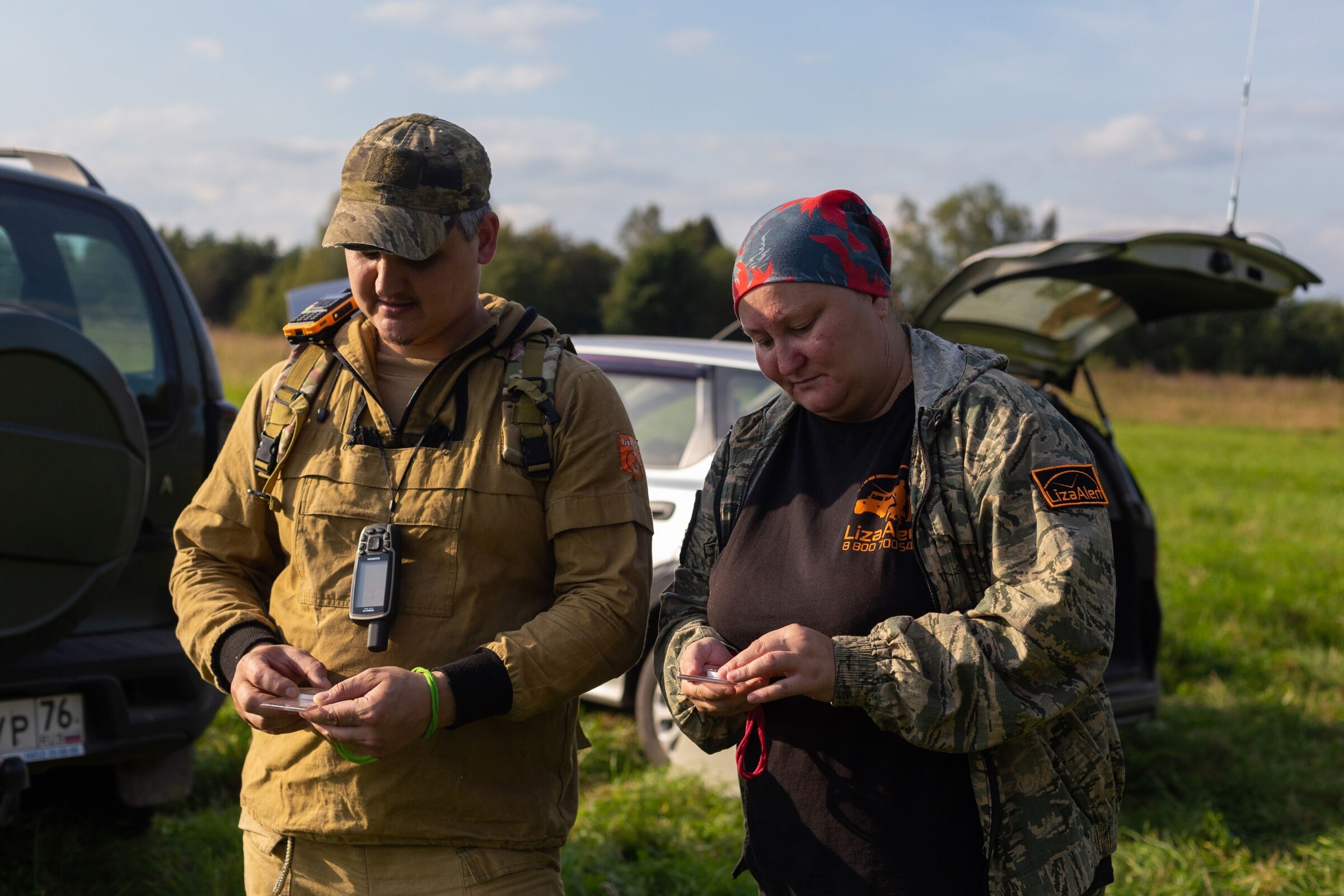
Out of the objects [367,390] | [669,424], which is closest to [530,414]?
[367,390]

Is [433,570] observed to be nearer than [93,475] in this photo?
Yes

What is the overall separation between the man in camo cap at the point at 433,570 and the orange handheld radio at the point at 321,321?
7cm

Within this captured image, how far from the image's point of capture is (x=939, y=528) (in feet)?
5.97

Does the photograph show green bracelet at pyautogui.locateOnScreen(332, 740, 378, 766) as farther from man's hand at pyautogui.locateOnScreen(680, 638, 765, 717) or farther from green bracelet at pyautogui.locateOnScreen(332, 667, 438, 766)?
man's hand at pyautogui.locateOnScreen(680, 638, 765, 717)

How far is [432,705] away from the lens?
185 cm

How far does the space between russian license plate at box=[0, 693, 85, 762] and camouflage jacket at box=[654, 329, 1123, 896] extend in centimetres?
225

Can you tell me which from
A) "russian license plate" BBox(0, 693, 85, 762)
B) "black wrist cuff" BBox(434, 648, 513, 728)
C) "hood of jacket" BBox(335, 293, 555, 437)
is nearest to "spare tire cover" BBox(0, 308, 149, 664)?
"russian license plate" BBox(0, 693, 85, 762)

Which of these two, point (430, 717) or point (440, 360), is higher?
point (440, 360)

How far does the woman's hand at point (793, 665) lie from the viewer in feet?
5.72

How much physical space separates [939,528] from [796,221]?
21.1 inches

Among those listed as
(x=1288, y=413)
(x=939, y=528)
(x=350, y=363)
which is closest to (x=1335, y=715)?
(x=939, y=528)

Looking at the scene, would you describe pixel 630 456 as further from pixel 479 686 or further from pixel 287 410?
pixel 287 410

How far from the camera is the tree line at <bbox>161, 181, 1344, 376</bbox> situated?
42.2m

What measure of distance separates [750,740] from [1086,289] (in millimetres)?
3196
